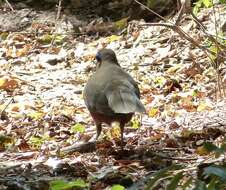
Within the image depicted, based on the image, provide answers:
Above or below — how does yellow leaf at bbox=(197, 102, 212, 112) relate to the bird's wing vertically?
below

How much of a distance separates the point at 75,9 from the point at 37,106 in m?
5.03

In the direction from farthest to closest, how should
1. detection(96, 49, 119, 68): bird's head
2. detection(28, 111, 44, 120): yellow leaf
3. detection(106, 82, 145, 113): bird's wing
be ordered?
detection(28, 111, 44, 120): yellow leaf, detection(96, 49, 119, 68): bird's head, detection(106, 82, 145, 113): bird's wing

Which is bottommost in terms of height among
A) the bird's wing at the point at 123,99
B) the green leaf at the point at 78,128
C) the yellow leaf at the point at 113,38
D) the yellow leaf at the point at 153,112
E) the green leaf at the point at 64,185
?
the green leaf at the point at 64,185

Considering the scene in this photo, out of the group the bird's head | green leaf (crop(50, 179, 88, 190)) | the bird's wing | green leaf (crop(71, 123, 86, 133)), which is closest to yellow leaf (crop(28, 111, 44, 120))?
green leaf (crop(71, 123, 86, 133))

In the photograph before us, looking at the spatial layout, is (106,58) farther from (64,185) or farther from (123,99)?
(64,185)

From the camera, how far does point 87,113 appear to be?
23.2 feet

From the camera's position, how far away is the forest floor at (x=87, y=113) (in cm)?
450

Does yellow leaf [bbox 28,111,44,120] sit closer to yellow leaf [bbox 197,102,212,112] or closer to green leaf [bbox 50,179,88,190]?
yellow leaf [bbox 197,102,212,112]

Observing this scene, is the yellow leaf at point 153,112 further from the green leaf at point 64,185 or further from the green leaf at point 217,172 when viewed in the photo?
the green leaf at point 217,172

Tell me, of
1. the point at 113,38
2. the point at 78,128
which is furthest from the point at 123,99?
the point at 113,38

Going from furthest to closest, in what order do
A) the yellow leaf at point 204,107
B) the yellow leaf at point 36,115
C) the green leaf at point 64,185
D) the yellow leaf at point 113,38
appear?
1. the yellow leaf at point 113,38
2. the yellow leaf at point 36,115
3. the yellow leaf at point 204,107
4. the green leaf at point 64,185

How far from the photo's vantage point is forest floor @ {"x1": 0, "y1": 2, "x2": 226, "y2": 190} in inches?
177

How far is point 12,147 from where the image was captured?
5.59m

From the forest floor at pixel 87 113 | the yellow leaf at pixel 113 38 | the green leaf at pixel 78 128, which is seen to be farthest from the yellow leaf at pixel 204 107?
the yellow leaf at pixel 113 38
